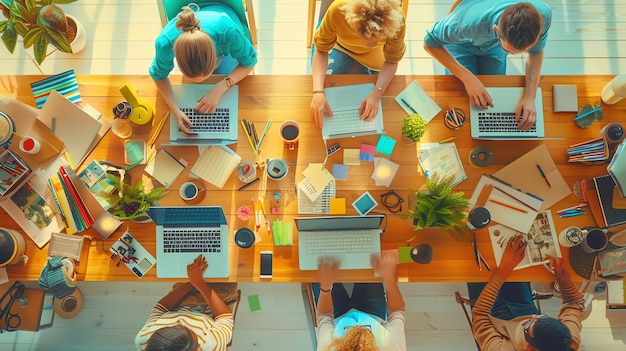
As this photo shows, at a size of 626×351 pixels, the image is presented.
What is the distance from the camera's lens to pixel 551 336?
63.1 inches

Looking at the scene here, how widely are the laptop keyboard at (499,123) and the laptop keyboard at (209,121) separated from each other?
127 cm

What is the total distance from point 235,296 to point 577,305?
1.71 m

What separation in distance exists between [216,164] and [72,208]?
709 mm

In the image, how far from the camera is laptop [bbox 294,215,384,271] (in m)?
1.83

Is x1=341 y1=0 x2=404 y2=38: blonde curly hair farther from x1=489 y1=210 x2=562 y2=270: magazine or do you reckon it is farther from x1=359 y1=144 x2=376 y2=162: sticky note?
x1=489 y1=210 x2=562 y2=270: magazine

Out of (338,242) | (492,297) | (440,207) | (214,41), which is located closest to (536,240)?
(492,297)

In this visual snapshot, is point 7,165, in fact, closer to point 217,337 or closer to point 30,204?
point 30,204

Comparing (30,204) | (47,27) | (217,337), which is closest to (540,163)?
(217,337)

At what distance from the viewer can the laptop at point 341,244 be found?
1830mm

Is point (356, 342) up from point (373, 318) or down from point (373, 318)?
down

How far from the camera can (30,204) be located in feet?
6.16

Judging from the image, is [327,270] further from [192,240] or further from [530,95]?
[530,95]

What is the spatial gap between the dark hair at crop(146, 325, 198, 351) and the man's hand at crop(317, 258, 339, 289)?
2.05 ft

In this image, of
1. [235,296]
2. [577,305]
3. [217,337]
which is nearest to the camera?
[217,337]
